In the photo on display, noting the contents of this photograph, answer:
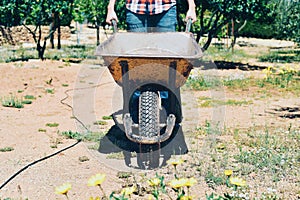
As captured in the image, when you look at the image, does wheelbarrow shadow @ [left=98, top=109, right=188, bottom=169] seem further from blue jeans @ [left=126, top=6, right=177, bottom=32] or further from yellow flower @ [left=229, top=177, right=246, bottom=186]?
yellow flower @ [left=229, top=177, right=246, bottom=186]

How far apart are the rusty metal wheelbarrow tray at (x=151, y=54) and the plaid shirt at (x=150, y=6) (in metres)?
0.36

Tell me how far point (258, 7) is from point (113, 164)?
24.0ft

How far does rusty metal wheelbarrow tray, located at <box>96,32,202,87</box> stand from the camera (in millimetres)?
4047

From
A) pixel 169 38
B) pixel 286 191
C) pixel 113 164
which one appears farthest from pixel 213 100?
pixel 286 191

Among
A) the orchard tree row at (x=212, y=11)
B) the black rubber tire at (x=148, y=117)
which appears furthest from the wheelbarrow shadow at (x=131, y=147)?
the orchard tree row at (x=212, y=11)

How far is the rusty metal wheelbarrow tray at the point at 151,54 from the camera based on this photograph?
4047 mm

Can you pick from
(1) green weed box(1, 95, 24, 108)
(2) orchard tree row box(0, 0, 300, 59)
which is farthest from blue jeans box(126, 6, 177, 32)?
(2) orchard tree row box(0, 0, 300, 59)

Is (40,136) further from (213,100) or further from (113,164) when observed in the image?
(213,100)

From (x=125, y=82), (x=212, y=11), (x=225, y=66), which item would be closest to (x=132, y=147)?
(x=125, y=82)

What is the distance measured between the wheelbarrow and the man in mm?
346

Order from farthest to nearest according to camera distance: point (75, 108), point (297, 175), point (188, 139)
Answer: point (75, 108) → point (188, 139) → point (297, 175)

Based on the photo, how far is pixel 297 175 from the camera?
389cm

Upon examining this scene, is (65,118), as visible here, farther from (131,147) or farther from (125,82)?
(125,82)

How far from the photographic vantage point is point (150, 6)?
193 inches
